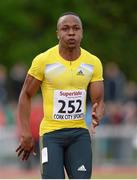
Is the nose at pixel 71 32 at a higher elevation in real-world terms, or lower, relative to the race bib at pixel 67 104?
higher

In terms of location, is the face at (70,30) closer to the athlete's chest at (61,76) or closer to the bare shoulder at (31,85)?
the athlete's chest at (61,76)

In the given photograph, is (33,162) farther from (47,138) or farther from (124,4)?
(47,138)

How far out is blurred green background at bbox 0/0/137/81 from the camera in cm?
1884

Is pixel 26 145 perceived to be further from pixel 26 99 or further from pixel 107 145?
pixel 107 145

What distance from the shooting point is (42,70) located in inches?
428

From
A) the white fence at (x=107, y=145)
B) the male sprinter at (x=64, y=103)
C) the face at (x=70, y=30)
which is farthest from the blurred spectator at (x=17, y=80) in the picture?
the face at (x=70, y=30)

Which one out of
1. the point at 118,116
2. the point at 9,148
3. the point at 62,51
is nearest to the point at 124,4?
the point at 62,51

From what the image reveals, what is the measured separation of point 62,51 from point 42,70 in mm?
309

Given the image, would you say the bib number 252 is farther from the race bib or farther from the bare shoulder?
the bare shoulder

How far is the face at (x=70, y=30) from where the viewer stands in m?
10.8

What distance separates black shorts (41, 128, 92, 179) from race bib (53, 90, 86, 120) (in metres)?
0.15

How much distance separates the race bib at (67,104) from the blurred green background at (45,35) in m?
6.15

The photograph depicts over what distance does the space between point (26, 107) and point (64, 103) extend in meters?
0.40

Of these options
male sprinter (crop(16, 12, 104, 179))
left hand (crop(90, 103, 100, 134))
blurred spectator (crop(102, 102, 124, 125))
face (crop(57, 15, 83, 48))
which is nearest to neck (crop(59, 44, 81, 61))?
male sprinter (crop(16, 12, 104, 179))
